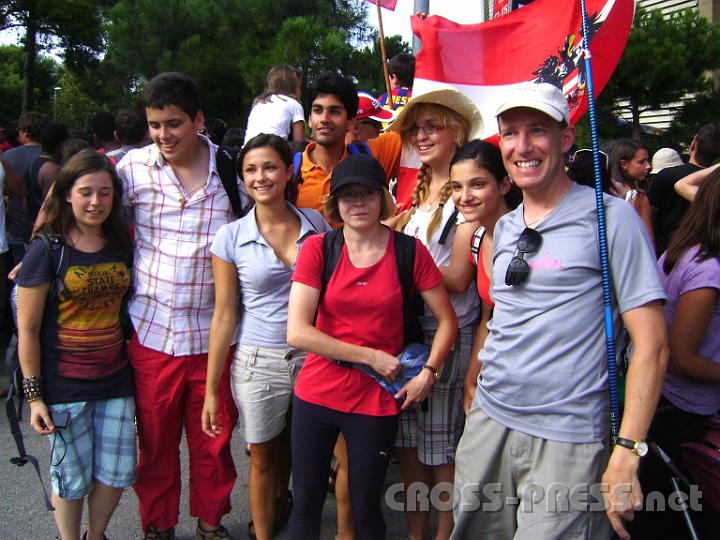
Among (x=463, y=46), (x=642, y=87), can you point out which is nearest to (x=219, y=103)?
(x=642, y=87)

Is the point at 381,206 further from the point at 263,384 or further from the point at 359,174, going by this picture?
the point at 263,384

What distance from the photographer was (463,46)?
3330 mm

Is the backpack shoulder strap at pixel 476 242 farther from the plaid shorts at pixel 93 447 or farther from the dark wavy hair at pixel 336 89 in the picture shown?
the plaid shorts at pixel 93 447

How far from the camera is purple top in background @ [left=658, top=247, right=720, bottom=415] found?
238 cm

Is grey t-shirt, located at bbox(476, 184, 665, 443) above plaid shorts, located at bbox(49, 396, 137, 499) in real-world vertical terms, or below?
above

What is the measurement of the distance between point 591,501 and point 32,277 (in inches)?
87.7

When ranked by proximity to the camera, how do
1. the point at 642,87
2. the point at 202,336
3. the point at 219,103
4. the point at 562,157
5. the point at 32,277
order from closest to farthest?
the point at 562,157
the point at 32,277
the point at 202,336
the point at 642,87
the point at 219,103

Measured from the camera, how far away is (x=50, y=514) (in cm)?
322

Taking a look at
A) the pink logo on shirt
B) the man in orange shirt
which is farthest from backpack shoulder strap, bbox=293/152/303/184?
the pink logo on shirt

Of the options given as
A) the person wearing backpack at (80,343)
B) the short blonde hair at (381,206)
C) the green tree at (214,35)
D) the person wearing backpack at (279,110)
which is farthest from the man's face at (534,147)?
the green tree at (214,35)

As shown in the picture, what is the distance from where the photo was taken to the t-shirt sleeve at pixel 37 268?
2557mm

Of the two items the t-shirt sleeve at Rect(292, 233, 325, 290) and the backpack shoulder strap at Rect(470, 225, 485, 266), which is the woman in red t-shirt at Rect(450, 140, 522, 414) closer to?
the backpack shoulder strap at Rect(470, 225, 485, 266)

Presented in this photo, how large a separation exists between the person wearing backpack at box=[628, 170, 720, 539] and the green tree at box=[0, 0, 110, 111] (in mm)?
17333

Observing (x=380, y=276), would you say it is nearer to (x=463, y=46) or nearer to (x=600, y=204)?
(x=600, y=204)
